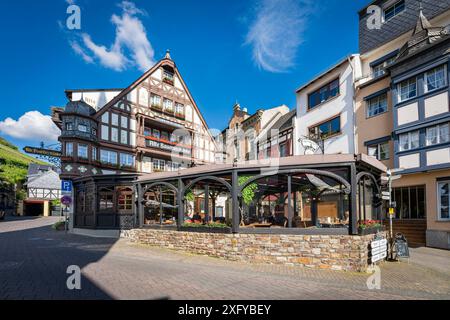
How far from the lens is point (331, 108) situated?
1945 cm

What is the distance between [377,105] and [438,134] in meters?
3.97

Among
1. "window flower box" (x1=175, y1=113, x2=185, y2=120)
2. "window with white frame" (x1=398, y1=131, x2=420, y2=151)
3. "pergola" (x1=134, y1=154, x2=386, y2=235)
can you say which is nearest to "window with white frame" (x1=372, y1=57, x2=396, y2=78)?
"window with white frame" (x1=398, y1=131, x2=420, y2=151)

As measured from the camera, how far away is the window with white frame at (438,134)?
43.6 feet

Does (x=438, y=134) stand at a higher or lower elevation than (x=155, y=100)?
lower

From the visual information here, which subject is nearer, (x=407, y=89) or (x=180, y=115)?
(x=407, y=89)

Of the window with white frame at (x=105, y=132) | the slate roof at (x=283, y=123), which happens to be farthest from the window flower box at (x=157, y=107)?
the slate roof at (x=283, y=123)

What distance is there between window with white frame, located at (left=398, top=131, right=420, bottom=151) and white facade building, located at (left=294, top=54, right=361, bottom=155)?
2999mm

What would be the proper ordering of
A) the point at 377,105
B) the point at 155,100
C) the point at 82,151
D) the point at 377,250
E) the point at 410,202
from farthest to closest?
the point at 155,100, the point at 82,151, the point at 377,105, the point at 410,202, the point at 377,250

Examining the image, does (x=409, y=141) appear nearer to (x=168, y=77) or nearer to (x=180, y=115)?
(x=180, y=115)

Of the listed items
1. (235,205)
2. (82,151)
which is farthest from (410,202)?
(82,151)

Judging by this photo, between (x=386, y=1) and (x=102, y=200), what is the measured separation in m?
21.3

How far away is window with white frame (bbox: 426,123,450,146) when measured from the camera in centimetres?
1328

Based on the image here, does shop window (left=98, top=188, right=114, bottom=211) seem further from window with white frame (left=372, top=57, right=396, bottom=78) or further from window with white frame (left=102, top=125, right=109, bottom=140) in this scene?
window with white frame (left=372, top=57, right=396, bottom=78)
